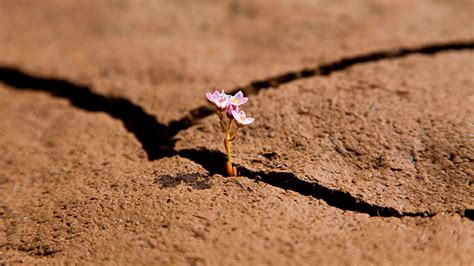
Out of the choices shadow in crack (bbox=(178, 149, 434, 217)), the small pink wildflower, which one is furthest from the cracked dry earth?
the small pink wildflower

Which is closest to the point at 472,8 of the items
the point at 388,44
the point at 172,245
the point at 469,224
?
the point at 388,44

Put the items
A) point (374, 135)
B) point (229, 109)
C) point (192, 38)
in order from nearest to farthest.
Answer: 1. point (229, 109)
2. point (374, 135)
3. point (192, 38)

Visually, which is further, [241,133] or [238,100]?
[241,133]

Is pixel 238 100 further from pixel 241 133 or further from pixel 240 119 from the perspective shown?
pixel 241 133

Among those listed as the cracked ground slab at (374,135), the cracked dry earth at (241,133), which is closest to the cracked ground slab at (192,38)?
the cracked dry earth at (241,133)

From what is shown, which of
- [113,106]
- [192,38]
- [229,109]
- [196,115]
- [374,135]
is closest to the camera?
[229,109]

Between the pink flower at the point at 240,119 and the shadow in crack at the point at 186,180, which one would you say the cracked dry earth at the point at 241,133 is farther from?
the pink flower at the point at 240,119

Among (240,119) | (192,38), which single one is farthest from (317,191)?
(192,38)

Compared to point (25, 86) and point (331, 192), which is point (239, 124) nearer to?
point (331, 192)
